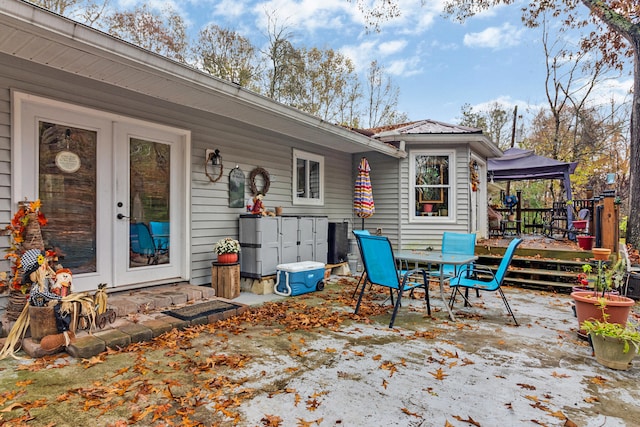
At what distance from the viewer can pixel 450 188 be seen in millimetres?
7465

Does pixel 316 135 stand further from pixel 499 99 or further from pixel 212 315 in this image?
Result: pixel 499 99

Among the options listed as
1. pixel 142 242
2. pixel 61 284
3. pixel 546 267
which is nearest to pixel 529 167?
pixel 546 267

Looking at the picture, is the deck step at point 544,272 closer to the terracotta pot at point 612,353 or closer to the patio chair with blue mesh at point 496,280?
the patio chair with blue mesh at point 496,280

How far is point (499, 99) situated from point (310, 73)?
10774mm

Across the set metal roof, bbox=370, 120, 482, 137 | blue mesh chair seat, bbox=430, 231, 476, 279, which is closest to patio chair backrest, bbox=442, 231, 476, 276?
blue mesh chair seat, bbox=430, 231, 476, 279

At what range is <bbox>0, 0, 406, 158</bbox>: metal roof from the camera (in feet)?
8.23

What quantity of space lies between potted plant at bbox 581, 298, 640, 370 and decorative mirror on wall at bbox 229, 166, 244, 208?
440 centimetres

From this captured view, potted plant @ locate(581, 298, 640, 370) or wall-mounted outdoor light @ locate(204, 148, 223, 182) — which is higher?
wall-mounted outdoor light @ locate(204, 148, 223, 182)

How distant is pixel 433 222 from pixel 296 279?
383cm

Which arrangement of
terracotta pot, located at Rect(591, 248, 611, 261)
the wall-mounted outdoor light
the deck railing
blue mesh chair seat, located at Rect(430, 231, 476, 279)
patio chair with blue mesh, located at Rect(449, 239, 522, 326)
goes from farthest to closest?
1. the deck railing
2. terracotta pot, located at Rect(591, 248, 611, 261)
3. the wall-mounted outdoor light
4. blue mesh chair seat, located at Rect(430, 231, 476, 279)
5. patio chair with blue mesh, located at Rect(449, 239, 522, 326)

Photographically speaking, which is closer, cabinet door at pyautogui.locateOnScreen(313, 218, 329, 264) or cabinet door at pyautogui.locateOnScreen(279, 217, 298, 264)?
cabinet door at pyautogui.locateOnScreen(279, 217, 298, 264)

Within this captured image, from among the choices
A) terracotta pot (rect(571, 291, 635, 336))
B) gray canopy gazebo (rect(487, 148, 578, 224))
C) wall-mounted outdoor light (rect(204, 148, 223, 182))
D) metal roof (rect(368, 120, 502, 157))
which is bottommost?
terracotta pot (rect(571, 291, 635, 336))

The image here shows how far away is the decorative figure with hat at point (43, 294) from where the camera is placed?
2.73m

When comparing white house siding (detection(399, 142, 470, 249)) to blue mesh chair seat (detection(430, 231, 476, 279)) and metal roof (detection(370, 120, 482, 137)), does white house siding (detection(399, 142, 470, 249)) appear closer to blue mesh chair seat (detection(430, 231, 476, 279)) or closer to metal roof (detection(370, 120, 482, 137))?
metal roof (detection(370, 120, 482, 137))
